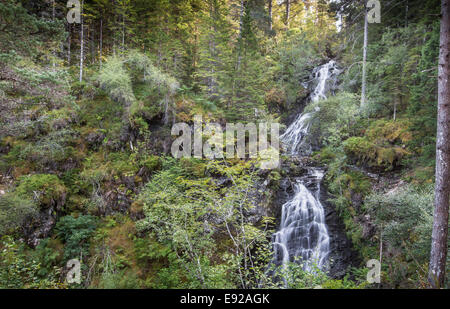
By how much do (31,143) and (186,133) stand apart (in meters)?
7.89

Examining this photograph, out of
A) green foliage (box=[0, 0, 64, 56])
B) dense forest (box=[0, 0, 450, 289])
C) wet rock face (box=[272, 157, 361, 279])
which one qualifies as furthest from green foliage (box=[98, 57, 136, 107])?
wet rock face (box=[272, 157, 361, 279])

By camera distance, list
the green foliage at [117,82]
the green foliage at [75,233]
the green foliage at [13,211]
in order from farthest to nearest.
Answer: the green foliage at [117,82] < the green foliage at [75,233] < the green foliage at [13,211]

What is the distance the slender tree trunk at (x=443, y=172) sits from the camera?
4.57 metres

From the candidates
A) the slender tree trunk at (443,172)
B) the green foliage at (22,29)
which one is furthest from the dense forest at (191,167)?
the slender tree trunk at (443,172)

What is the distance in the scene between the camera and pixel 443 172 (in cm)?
464

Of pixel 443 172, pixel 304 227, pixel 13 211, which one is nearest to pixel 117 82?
pixel 13 211

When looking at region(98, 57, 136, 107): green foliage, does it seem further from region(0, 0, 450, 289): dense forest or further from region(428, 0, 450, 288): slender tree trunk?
region(428, 0, 450, 288): slender tree trunk

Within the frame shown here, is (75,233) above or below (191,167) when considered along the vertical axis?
below

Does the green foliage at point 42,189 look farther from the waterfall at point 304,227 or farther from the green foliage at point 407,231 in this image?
the green foliage at point 407,231

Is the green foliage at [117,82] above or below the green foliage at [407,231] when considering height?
above

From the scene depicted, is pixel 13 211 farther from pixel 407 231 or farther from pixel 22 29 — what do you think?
pixel 407 231

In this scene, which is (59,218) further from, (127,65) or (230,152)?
(127,65)

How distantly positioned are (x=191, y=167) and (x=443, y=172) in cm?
885

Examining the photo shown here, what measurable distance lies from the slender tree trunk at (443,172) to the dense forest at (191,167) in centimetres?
20
